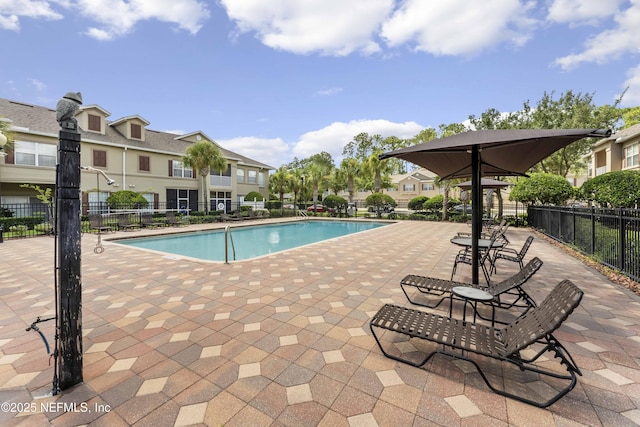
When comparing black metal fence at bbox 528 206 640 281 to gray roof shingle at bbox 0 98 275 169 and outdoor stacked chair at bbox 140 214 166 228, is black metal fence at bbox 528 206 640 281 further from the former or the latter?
gray roof shingle at bbox 0 98 275 169

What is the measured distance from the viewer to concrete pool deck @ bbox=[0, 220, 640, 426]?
2.06m

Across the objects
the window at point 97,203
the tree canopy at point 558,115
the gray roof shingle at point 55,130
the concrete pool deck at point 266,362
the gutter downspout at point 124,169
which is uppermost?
the tree canopy at point 558,115

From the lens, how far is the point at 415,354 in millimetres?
2859

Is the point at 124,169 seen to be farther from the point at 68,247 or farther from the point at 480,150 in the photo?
the point at 480,150

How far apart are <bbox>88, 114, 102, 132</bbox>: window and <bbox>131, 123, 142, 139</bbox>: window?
6.44ft

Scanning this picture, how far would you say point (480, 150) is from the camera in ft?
14.8

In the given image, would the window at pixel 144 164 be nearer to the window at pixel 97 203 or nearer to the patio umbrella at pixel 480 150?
the window at pixel 97 203

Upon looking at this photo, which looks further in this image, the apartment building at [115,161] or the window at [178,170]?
the window at [178,170]

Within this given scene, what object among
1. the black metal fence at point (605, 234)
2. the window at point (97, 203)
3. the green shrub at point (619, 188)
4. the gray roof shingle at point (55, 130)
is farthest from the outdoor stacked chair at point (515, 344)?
the gray roof shingle at point (55, 130)

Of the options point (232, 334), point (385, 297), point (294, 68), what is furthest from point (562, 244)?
point (294, 68)

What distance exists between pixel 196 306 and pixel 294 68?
17331 mm

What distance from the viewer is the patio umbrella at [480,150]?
130 inches

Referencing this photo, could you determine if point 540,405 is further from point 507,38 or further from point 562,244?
point 507,38

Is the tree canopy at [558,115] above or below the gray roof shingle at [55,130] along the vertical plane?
above
